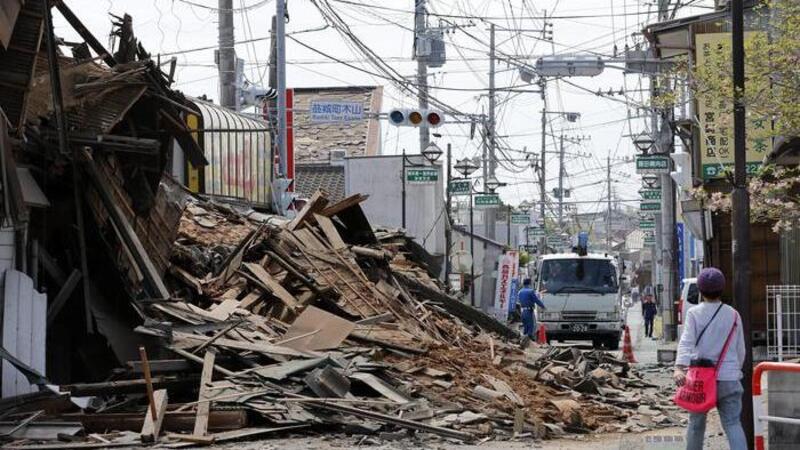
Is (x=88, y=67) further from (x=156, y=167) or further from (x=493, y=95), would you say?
(x=493, y=95)

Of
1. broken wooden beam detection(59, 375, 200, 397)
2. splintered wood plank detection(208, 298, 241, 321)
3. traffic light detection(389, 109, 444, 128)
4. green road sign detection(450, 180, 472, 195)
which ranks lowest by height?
broken wooden beam detection(59, 375, 200, 397)

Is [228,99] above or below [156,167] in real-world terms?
above

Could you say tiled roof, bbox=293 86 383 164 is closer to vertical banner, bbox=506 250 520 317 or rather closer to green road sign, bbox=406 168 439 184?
vertical banner, bbox=506 250 520 317

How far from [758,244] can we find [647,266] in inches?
3304

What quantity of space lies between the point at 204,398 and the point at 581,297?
77.6 ft

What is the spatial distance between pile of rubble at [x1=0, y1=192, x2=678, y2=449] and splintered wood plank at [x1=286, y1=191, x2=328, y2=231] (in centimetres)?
4

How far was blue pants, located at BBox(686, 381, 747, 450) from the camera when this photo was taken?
9.84 m

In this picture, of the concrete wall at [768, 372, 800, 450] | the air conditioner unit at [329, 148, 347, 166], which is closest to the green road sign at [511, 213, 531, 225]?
the air conditioner unit at [329, 148, 347, 166]

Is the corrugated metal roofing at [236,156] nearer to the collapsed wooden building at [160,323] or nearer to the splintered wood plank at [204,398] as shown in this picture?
the collapsed wooden building at [160,323]

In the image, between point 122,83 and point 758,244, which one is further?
point 758,244

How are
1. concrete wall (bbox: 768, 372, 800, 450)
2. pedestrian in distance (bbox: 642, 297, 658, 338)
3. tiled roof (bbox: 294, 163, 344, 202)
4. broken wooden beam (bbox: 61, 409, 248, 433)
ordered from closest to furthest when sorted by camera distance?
concrete wall (bbox: 768, 372, 800, 450), broken wooden beam (bbox: 61, 409, 248, 433), pedestrian in distance (bbox: 642, 297, 658, 338), tiled roof (bbox: 294, 163, 344, 202)

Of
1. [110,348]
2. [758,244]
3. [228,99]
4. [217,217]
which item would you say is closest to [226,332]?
[110,348]

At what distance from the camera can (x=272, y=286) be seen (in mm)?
18609

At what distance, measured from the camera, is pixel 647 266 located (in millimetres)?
108500
